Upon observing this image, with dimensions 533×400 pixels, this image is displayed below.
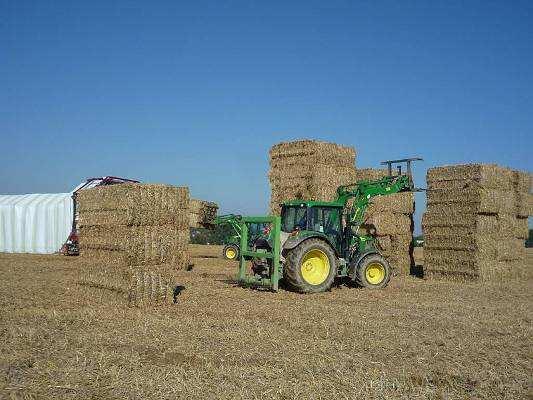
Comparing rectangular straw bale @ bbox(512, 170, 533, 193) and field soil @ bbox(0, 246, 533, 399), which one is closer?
field soil @ bbox(0, 246, 533, 399)

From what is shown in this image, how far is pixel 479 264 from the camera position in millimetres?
15641

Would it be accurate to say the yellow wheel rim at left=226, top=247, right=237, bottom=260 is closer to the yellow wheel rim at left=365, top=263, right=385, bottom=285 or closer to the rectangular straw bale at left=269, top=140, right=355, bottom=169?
the rectangular straw bale at left=269, top=140, right=355, bottom=169

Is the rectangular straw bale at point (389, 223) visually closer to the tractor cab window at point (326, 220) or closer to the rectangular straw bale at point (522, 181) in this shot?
the rectangular straw bale at point (522, 181)

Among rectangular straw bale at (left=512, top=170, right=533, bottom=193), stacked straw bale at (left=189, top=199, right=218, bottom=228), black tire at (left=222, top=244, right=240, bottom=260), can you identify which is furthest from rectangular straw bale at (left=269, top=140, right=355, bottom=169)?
stacked straw bale at (left=189, top=199, right=218, bottom=228)

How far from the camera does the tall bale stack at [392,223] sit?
1756 centimetres

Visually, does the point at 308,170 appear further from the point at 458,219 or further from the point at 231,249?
the point at 231,249

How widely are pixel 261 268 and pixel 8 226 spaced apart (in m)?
18.5

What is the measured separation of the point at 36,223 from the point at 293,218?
16.6 metres

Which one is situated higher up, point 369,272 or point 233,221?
point 233,221

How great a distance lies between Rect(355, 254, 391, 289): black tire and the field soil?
1443 mm

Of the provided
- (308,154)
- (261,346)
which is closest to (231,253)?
(308,154)

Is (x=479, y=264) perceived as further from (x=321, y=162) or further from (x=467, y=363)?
(x=467, y=363)

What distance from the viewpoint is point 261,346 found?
6812 mm

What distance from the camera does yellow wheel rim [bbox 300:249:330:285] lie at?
1248 centimetres
